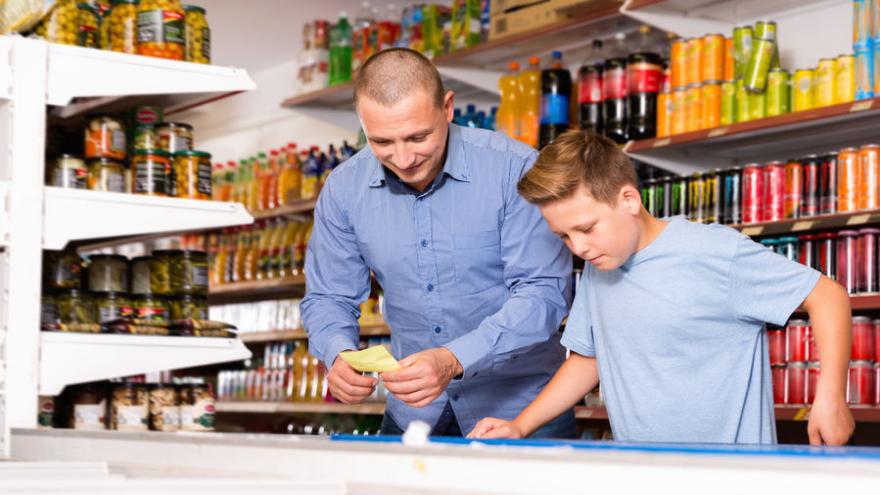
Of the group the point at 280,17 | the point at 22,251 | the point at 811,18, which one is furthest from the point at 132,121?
the point at 280,17

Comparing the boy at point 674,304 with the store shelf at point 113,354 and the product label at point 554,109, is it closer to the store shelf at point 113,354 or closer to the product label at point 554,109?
the store shelf at point 113,354

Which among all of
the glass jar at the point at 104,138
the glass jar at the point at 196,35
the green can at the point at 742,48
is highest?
the green can at the point at 742,48

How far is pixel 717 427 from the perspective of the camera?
2.19 meters

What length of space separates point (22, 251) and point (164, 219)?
0.46 metres

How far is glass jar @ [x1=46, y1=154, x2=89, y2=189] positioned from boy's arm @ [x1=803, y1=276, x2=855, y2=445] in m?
2.07

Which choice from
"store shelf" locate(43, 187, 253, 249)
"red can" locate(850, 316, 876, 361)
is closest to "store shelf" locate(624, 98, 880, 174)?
"red can" locate(850, 316, 876, 361)

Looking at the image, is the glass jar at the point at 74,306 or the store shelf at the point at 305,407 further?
the store shelf at the point at 305,407

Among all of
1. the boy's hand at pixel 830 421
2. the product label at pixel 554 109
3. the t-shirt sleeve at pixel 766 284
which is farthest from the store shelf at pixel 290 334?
the boy's hand at pixel 830 421

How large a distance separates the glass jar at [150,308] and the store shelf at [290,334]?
223 cm

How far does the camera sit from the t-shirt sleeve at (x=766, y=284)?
6.84ft

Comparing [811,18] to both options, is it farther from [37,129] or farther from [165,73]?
[37,129]

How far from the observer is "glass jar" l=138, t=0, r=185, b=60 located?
3.37 metres

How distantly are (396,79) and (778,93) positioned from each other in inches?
85.6

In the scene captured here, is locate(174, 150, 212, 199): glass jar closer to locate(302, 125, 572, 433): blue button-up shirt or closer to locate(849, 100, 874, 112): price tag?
locate(302, 125, 572, 433): blue button-up shirt
